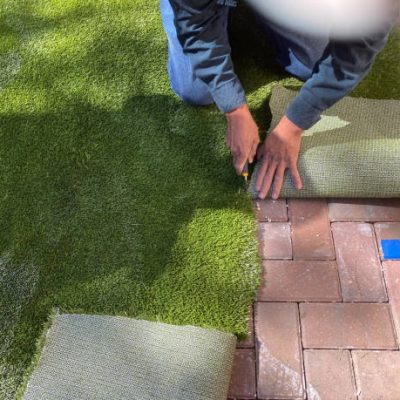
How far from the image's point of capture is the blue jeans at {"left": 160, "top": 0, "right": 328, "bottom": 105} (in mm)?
1678

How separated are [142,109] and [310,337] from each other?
100cm

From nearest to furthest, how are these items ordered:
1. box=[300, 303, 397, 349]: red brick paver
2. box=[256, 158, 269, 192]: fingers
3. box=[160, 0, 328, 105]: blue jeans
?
box=[300, 303, 397, 349]: red brick paver → box=[256, 158, 269, 192]: fingers → box=[160, 0, 328, 105]: blue jeans

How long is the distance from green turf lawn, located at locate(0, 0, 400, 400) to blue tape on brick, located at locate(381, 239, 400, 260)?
396mm

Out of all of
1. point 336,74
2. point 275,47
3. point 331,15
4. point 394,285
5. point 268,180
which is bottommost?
point 394,285

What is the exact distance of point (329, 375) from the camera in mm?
1299

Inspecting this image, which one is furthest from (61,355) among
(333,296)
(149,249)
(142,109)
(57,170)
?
(142,109)

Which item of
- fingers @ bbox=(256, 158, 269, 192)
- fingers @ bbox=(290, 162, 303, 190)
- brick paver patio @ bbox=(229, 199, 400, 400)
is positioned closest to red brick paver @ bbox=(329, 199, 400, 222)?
brick paver patio @ bbox=(229, 199, 400, 400)

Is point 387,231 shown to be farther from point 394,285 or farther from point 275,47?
point 275,47

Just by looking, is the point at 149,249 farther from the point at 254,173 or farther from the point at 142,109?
the point at 142,109

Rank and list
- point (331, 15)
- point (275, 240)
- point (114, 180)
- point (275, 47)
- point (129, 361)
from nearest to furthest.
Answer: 1. point (129, 361)
2. point (331, 15)
3. point (275, 240)
4. point (114, 180)
5. point (275, 47)

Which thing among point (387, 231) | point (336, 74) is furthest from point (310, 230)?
point (336, 74)

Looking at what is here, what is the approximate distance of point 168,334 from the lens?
1.33 m

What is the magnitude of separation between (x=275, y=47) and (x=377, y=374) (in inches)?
46.9

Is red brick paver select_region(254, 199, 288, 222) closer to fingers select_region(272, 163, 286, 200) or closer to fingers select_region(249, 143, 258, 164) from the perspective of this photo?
fingers select_region(272, 163, 286, 200)
